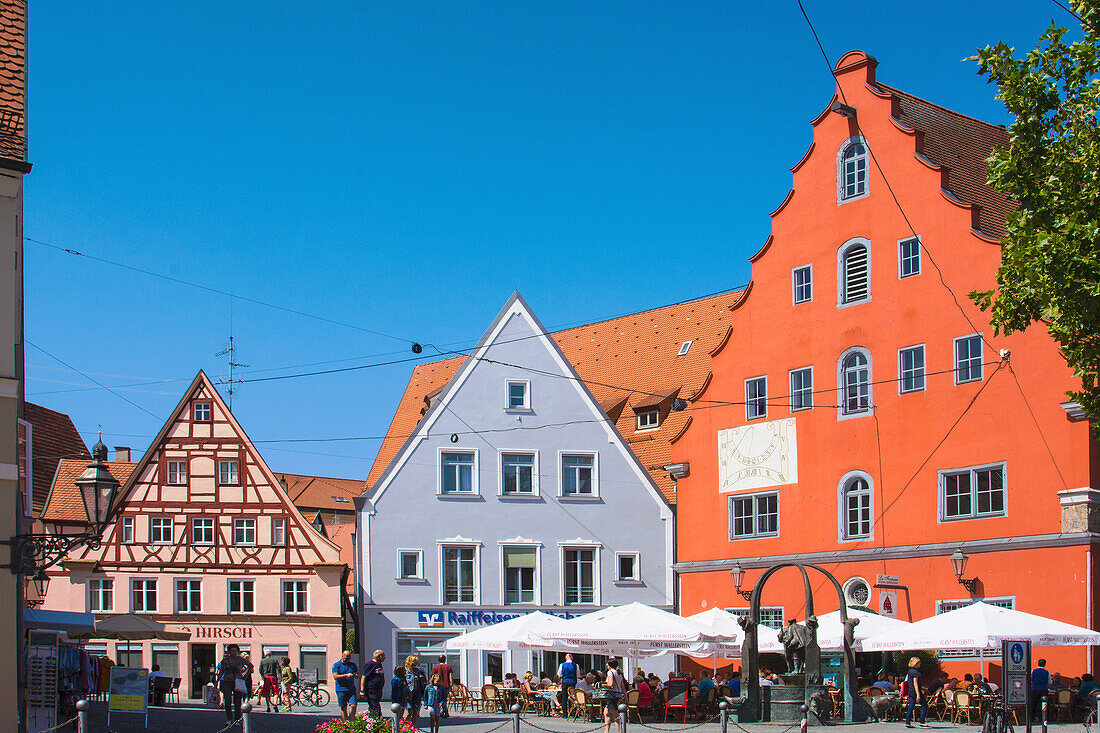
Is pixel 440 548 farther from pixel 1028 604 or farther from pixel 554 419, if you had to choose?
pixel 1028 604

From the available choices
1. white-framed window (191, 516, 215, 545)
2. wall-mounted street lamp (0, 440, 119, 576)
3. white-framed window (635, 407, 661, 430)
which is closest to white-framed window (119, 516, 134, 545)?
white-framed window (191, 516, 215, 545)

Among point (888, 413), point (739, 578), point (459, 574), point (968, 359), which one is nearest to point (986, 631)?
point (968, 359)

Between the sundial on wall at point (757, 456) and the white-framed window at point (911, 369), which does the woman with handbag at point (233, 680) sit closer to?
the sundial on wall at point (757, 456)

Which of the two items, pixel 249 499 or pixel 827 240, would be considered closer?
pixel 827 240

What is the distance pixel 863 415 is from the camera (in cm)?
3669

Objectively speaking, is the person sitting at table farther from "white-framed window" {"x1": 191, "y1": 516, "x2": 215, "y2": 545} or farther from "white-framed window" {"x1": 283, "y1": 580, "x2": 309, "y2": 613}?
"white-framed window" {"x1": 191, "y1": 516, "x2": 215, "y2": 545}

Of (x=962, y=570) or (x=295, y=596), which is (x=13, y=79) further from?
(x=295, y=596)

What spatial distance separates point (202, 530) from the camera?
4394 centimetres

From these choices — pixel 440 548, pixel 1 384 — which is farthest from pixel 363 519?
pixel 1 384

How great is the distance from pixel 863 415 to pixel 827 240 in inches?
197

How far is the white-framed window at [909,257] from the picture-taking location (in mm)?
35750

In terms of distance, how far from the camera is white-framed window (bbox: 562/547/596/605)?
141 ft

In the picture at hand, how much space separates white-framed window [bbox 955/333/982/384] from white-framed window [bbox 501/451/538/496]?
1429 cm

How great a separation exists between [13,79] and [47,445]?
3671 cm
